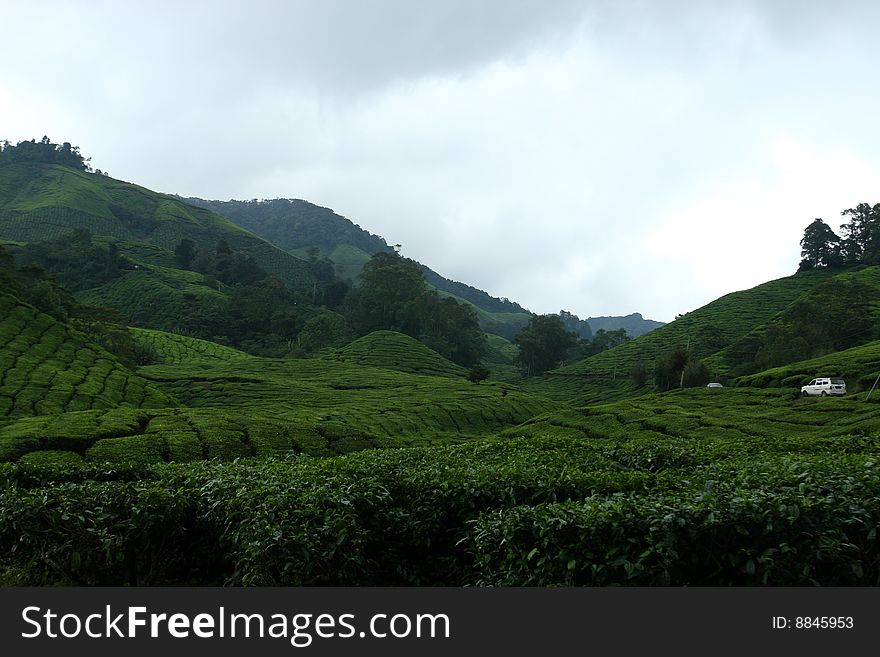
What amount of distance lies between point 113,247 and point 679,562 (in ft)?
385

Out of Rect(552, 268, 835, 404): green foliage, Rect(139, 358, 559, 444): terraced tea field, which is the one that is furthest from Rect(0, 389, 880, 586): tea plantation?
Result: Rect(552, 268, 835, 404): green foliage

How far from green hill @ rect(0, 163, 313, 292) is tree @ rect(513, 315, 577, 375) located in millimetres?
57548

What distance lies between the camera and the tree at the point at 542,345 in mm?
99688

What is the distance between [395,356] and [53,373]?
152ft

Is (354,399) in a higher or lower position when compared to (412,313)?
lower

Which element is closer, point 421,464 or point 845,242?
point 421,464

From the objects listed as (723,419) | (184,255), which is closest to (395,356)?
(723,419)

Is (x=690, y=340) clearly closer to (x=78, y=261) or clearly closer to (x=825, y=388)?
(x=825, y=388)

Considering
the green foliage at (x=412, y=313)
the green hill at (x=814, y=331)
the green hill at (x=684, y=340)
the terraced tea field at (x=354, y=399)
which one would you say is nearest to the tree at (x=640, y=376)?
the green hill at (x=684, y=340)

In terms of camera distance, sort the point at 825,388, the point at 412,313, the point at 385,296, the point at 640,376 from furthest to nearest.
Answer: the point at 385,296 < the point at 412,313 < the point at 640,376 < the point at 825,388

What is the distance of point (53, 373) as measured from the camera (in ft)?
104

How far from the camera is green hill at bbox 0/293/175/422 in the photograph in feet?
90.6

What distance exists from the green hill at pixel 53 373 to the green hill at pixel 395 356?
3548 cm

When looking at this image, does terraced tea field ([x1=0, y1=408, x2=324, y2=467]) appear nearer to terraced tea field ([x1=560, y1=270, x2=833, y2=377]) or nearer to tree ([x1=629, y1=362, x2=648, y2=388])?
tree ([x1=629, y1=362, x2=648, y2=388])
